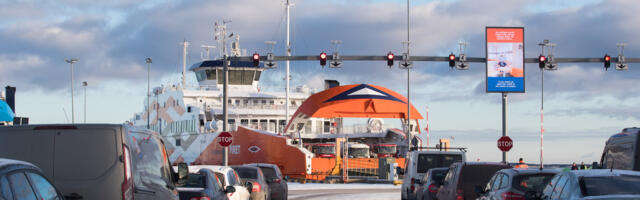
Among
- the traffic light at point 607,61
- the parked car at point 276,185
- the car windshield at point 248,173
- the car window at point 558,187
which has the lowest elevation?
the parked car at point 276,185

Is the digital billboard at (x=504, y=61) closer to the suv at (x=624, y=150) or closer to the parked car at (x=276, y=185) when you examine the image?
the parked car at (x=276, y=185)

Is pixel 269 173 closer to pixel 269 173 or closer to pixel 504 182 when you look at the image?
pixel 269 173

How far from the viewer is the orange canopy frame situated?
141 ft

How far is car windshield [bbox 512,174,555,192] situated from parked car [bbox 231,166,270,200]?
22.3 feet

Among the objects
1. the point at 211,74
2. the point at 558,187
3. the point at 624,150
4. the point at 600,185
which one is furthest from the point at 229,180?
the point at 211,74

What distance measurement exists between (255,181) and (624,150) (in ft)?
26.0

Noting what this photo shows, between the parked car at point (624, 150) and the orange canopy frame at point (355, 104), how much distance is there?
26.3 m

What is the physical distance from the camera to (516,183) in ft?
39.2

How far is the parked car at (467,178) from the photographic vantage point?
14822 mm

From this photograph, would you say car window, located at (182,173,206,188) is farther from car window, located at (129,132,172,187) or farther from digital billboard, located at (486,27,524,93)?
digital billboard, located at (486,27,524,93)

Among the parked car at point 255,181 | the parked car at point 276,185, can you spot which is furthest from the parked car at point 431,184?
the parked car at point 276,185

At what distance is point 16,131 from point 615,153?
11.7m

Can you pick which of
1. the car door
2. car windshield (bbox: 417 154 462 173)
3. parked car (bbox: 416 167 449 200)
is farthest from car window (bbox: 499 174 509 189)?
car windshield (bbox: 417 154 462 173)

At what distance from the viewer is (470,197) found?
48.9 feet
